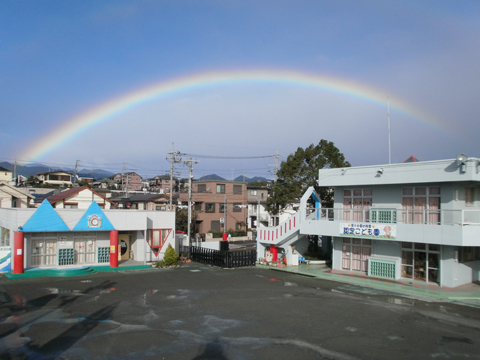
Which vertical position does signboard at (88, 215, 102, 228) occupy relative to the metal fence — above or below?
above

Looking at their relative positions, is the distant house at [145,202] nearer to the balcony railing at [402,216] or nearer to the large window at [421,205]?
the balcony railing at [402,216]

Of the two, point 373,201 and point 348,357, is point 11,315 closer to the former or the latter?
point 348,357

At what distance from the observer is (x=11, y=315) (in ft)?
41.9

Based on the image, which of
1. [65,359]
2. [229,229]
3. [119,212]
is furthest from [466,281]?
[229,229]

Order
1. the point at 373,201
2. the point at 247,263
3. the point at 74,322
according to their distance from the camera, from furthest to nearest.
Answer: the point at 247,263, the point at 373,201, the point at 74,322

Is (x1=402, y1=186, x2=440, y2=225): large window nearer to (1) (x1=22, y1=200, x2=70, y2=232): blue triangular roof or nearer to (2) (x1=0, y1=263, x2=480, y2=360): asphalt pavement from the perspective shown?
(2) (x1=0, y1=263, x2=480, y2=360): asphalt pavement

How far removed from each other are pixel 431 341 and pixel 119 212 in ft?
62.0

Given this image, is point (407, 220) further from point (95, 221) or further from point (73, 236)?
point (73, 236)

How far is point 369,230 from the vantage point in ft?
67.1

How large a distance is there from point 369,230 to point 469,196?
5.16 metres

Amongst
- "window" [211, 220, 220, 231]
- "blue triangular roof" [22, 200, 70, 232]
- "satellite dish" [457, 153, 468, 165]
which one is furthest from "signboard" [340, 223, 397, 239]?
"window" [211, 220, 220, 231]

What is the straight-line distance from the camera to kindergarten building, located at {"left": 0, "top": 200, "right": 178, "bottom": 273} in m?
21.4

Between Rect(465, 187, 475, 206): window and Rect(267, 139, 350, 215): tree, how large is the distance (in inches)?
375

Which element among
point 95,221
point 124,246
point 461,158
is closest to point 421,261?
point 461,158
